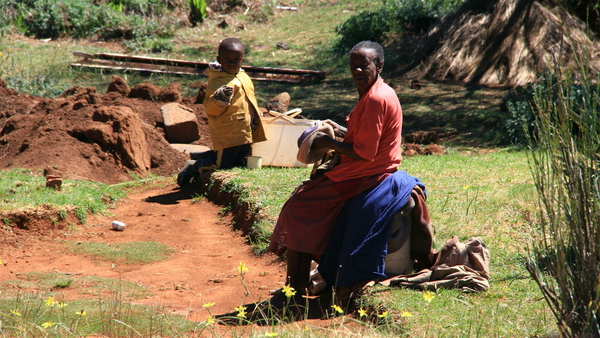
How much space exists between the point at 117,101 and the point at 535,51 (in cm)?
842

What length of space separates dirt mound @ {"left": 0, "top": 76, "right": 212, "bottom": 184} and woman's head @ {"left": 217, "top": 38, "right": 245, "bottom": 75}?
2252 millimetres

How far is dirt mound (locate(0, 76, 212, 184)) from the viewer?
764 centimetres

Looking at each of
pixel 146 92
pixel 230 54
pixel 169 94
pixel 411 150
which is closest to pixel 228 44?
pixel 230 54

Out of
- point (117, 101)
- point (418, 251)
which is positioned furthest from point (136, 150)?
point (418, 251)

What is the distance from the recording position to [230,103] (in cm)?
686

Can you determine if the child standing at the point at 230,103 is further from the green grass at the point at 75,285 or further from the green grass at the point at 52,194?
the green grass at the point at 75,285

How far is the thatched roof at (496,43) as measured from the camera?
481 inches

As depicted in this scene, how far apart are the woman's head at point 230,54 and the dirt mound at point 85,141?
88.7 inches

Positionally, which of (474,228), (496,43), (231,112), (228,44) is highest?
(496,43)

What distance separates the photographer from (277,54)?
660 inches

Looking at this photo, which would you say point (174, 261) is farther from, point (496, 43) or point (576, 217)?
point (496, 43)

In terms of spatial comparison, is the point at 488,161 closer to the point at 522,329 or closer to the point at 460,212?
the point at 460,212

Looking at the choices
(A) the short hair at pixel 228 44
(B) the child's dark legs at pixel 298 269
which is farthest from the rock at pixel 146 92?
(B) the child's dark legs at pixel 298 269

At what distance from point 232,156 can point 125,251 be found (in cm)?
236
